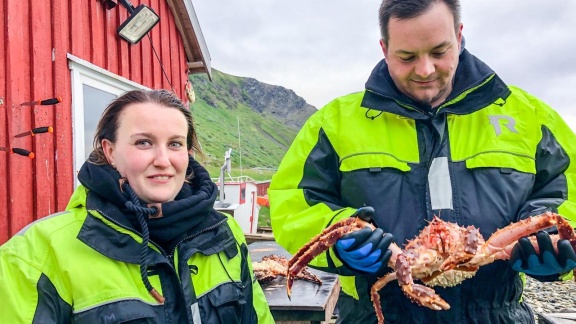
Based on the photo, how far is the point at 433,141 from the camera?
2.17 metres

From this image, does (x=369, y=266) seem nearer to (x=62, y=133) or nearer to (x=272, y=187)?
(x=272, y=187)

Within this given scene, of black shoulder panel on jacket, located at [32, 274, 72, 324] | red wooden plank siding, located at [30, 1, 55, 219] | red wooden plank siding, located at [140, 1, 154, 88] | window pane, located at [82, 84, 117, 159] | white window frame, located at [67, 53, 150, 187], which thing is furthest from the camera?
red wooden plank siding, located at [140, 1, 154, 88]

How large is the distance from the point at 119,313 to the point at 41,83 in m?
3.30

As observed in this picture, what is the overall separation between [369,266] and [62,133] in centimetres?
375

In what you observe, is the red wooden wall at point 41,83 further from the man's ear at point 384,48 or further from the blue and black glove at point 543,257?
the blue and black glove at point 543,257

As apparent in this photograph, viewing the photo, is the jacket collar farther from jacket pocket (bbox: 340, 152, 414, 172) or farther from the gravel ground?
the gravel ground

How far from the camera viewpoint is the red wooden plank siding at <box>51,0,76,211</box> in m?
4.59

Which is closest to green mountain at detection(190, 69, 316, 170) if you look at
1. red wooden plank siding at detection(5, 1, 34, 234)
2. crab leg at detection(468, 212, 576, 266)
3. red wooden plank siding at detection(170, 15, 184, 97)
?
red wooden plank siding at detection(170, 15, 184, 97)

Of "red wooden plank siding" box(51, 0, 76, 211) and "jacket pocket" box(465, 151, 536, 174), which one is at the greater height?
"red wooden plank siding" box(51, 0, 76, 211)

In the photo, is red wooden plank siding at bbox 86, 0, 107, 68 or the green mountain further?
the green mountain

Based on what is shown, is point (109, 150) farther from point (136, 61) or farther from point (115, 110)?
point (136, 61)

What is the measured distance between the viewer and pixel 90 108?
17.0 ft

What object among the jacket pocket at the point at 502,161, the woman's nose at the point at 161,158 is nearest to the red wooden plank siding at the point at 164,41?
the woman's nose at the point at 161,158

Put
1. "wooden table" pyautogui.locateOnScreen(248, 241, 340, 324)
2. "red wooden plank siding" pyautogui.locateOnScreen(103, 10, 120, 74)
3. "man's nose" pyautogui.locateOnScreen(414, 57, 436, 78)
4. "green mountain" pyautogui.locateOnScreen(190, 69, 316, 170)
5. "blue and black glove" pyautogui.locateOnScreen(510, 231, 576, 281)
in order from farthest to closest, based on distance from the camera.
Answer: "green mountain" pyautogui.locateOnScreen(190, 69, 316, 170) → "red wooden plank siding" pyautogui.locateOnScreen(103, 10, 120, 74) → "wooden table" pyautogui.locateOnScreen(248, 241, 340, 324) → "man's nose" pyautogui.locateOnScreen(414, 57, 436, 78) → "blue and black glove" pyautogui.locateOnScreen(510, 231, 576, 281)
